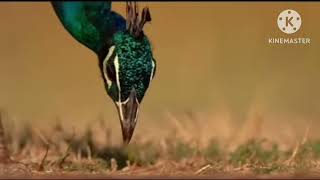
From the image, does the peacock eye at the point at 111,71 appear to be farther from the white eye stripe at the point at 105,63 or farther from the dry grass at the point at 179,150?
the dry grass at the point at 179,150

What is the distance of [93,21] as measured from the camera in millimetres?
7531

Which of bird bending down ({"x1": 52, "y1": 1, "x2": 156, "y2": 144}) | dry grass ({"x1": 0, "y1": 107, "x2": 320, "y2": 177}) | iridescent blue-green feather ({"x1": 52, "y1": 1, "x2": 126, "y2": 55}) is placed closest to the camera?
bird bending down ({"x1": 52, "y1": 1, "x2": 156, "y2": 144})

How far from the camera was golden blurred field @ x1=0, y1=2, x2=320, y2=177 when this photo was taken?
828 cm

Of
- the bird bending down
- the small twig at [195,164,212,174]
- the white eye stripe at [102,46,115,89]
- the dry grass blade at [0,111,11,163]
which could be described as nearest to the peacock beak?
the bird bending down

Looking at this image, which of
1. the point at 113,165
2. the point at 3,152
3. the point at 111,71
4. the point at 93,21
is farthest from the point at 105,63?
the point at 3,152

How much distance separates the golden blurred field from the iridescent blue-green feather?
0.24m

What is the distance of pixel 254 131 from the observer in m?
9.21

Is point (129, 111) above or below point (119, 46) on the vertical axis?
below

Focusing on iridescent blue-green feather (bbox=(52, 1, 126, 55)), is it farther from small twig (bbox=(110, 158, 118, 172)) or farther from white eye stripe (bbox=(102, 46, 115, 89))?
small twig (bbox=(110, 158, 118, 172))

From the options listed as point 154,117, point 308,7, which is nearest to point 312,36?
point 308,7

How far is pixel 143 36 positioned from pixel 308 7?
2562 millimetres

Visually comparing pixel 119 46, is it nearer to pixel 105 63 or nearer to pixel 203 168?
pixel 105 63

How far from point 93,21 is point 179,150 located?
148 centimetres

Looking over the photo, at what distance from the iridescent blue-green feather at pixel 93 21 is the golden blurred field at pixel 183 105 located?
0.24m
